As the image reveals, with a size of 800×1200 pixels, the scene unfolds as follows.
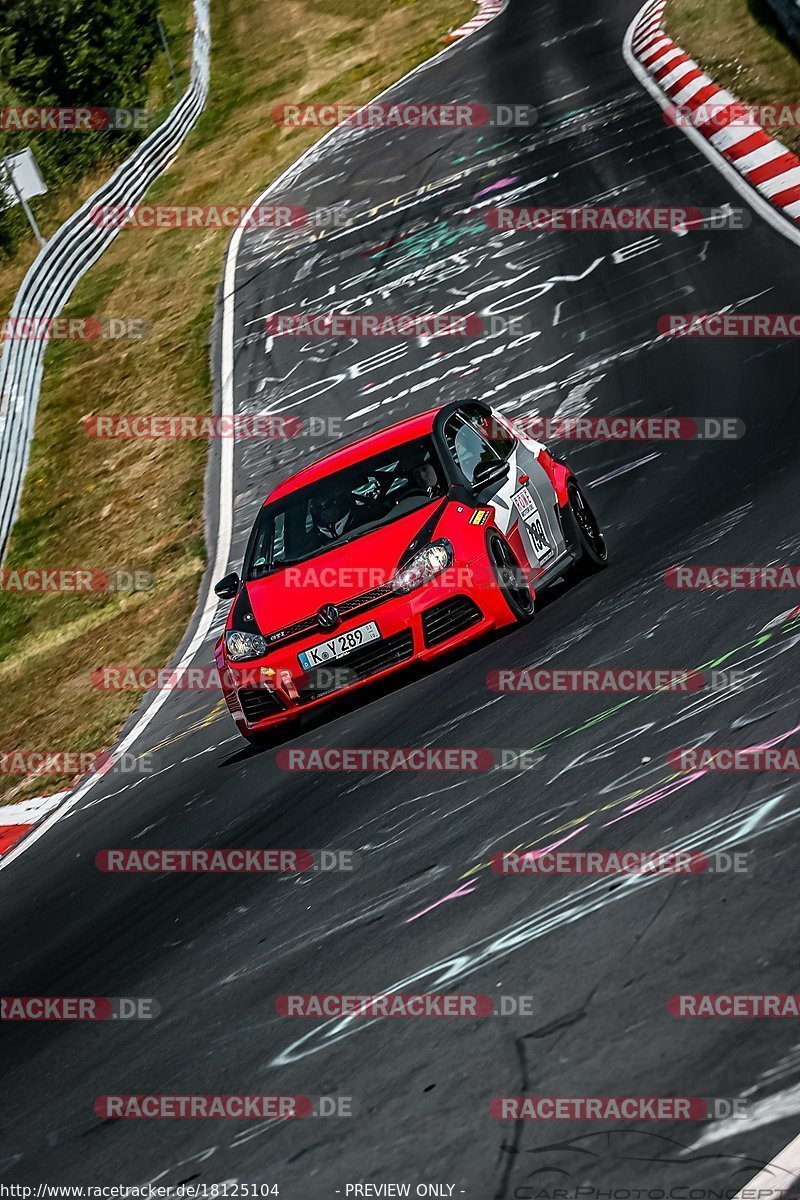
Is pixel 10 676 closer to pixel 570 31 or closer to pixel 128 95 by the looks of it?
pixel 570 31

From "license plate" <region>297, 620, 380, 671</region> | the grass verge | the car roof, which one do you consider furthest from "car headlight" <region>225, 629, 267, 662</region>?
the grass verge

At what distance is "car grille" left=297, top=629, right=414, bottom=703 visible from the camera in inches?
348

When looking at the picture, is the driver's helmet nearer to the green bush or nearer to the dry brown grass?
the dry brown grass

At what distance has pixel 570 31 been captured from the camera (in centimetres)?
2984

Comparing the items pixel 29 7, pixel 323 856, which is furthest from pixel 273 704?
pixel 29 7

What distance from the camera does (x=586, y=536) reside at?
33.4 feet

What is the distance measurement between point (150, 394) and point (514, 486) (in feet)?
41.2

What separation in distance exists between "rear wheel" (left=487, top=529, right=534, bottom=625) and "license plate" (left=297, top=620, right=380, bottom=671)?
33.0 inches

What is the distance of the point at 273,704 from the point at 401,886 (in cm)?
304

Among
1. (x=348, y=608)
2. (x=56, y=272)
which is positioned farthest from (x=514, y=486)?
(x=56, y=272)

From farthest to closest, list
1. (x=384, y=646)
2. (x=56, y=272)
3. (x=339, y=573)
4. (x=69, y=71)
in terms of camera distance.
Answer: (x=69, y=71)
(x=56, y=272)
(x=339, y=573)
(x=384, y=646)

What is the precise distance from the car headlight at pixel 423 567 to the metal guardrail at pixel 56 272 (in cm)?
1072

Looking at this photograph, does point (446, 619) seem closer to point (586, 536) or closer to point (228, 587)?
point (586, 536)

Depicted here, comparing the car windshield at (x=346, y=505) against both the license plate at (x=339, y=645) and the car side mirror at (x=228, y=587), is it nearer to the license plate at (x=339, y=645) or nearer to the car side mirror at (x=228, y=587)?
the car side mirror at (x=228, y=587)
